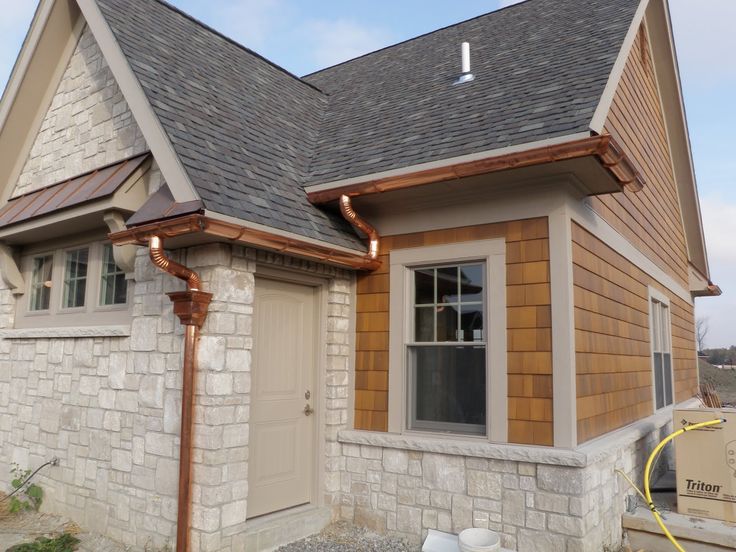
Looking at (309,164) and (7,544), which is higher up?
(309,164)

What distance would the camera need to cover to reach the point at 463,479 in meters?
4.94

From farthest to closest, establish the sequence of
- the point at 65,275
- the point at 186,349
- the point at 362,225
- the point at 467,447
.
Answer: the point at 65,275 < the point at 362,225 < the point at 467,447 < the point at 186,349

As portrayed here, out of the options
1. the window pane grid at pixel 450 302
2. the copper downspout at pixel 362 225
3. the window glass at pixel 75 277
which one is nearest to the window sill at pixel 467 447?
the window pane grid at pixel 450 302

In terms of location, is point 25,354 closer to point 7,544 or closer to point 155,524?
point 7,544

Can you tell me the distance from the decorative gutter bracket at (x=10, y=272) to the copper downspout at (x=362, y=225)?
431 centimetres

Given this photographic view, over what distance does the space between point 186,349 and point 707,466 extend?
15.3 feet

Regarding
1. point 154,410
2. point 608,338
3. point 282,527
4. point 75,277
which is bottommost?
point 282,527

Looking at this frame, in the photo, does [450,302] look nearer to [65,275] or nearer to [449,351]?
[449,351]

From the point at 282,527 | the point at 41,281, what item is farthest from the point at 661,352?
the point at 41,281

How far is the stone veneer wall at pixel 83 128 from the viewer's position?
6.10 metres

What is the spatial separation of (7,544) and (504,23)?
342 inches

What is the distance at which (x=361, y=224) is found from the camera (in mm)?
5691

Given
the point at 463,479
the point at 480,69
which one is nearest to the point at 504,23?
the point at 480,69

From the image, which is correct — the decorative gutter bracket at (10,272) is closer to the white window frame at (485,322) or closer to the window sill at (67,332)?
the window sill at (67,332)
